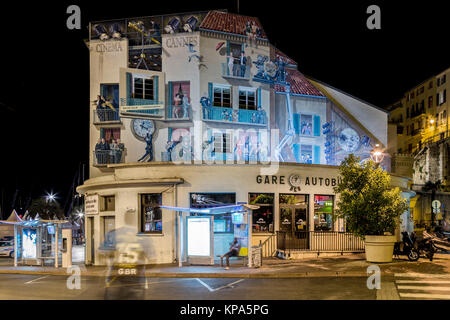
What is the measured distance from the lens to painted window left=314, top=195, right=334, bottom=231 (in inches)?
926

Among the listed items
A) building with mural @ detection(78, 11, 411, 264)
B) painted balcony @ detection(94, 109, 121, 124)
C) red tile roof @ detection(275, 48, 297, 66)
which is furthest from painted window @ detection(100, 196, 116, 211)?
red tile roof @ detection(275, 48, 297, 66)

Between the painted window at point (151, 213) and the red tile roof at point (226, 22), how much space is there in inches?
460

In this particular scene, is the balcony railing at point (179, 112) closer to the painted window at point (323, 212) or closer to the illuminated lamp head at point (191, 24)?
the illuminated lamp head at point (191, 24)

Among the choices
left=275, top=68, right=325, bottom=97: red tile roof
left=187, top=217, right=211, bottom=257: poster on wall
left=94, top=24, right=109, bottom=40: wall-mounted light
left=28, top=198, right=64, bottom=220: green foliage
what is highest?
left=94, top=24, right=109, bottom=40: wall-mounted light

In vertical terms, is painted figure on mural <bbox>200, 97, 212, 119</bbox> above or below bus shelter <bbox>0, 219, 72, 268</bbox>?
above

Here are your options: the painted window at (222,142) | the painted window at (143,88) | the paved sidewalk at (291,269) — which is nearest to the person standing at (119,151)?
the painted window at (143,88)

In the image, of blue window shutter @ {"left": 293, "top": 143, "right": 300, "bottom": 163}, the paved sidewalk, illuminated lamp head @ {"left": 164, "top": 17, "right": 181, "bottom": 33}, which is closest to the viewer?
the paved sidewalk

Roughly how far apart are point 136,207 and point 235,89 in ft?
34.3

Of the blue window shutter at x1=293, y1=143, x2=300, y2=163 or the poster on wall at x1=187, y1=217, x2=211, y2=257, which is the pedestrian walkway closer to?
the poster on wall at x1=187, y1=217, x2=211, y2=257

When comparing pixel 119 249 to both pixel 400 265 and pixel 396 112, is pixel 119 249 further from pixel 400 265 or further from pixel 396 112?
pixel 396 112

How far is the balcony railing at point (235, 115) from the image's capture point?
26781 millimetres

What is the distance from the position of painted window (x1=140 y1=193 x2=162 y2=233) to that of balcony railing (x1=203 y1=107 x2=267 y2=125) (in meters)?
6.96

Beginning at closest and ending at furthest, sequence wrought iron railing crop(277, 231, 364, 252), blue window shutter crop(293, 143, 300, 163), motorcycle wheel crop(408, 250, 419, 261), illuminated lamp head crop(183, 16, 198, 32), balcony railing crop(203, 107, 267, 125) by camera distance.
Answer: motorcycle wheel crop(408, 250, 419, 261) → wrought iron railing crop(277, 231, 364, 252) → balcony railing crop(203, 107, 267, 125) → illuminated lamp head crop(183, 16, 198, 32) → blue window shutter crop(293, 143, 300, 163)

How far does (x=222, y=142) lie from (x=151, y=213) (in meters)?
7.60
